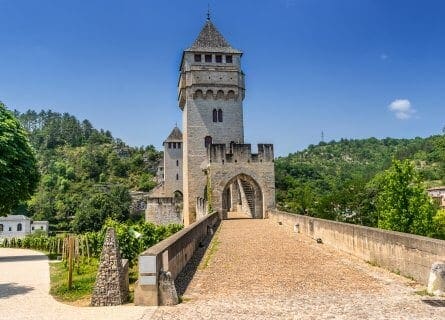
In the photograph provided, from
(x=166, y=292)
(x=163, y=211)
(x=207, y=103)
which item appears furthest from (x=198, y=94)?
(x=166, y=292)

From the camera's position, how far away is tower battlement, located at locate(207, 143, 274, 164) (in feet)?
106

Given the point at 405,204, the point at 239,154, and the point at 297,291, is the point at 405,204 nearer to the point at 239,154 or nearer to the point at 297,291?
the point at 239,154

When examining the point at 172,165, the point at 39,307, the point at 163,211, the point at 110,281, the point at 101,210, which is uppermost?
the point at 172,165

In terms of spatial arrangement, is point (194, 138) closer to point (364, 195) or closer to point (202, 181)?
point (202, 181)

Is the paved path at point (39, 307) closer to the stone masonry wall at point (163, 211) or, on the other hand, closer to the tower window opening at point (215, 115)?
the tower window opening at point (215, 115)

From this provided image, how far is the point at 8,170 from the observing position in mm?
21859

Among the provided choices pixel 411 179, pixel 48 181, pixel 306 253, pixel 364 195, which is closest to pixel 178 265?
pixel 306 253

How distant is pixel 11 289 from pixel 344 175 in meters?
104

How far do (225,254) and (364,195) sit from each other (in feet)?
123

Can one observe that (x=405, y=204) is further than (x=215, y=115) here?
No

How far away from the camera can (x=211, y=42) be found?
39.1m

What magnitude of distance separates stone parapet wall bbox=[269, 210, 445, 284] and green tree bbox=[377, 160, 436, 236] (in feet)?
66.7

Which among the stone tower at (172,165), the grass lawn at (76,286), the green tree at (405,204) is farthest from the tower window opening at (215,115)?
the stone tower at (172,165)

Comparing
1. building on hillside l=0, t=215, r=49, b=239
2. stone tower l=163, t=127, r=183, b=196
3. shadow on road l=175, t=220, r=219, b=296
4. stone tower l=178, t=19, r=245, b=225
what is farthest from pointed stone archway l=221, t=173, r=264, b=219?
building on hillside l=0, t=215, r=49, b=239
